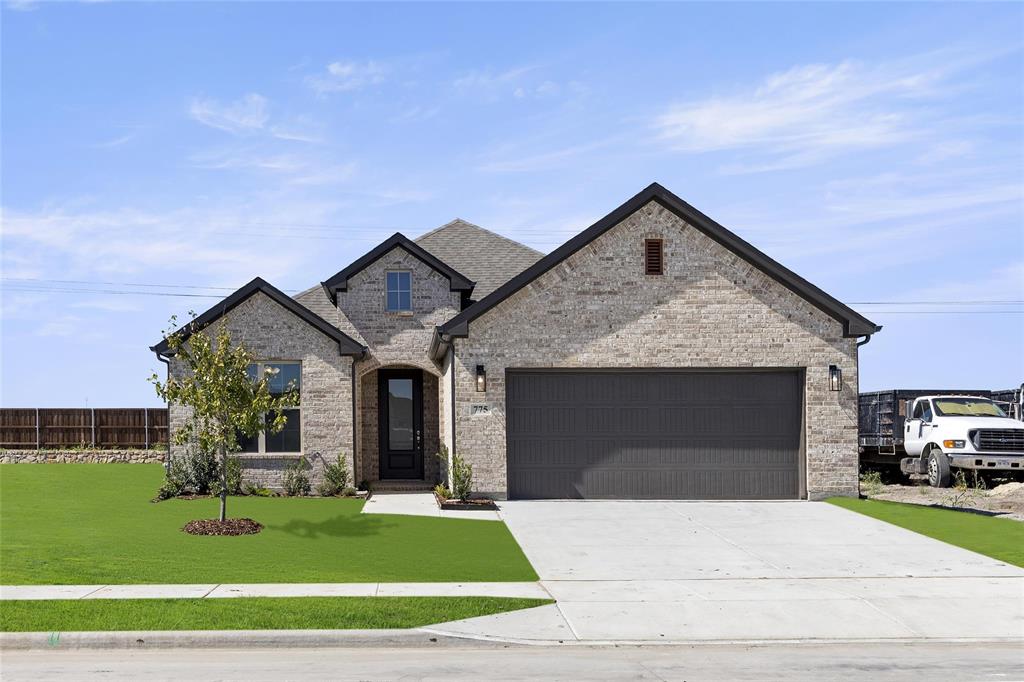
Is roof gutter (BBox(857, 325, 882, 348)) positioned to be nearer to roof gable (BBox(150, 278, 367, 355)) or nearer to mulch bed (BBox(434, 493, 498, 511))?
mulch bed (BBox(434, 493, 498, 511))

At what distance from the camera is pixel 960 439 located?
26.1m

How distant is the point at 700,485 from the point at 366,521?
7.49m

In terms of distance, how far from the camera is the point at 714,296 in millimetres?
22406

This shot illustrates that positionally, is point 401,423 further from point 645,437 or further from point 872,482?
point 872,482

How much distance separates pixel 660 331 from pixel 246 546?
399 inches

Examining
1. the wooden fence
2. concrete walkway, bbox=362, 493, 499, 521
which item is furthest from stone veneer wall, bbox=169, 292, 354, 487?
the wooden fence

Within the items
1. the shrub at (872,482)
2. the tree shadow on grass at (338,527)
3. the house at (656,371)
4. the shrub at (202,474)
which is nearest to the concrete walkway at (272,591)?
the tree shadow on grass at (338,527)

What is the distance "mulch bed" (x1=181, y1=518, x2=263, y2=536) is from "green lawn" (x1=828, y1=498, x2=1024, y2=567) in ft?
38.5

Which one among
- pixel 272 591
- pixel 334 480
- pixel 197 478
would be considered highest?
pixel 197 478

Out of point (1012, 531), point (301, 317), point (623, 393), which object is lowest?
point (1012, 531)

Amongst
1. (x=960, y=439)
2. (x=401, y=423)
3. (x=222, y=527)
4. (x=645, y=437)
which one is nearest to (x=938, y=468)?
(x=960, y=439)

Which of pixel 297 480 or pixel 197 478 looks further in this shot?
pixel 297 480

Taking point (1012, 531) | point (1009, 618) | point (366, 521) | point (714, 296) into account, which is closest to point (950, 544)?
point (1012, 531)

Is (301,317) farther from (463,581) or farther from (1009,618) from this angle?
(1009,618)
